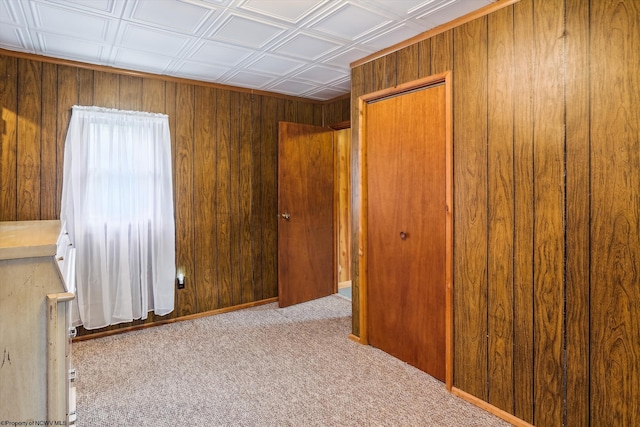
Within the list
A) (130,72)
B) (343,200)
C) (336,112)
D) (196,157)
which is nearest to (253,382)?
(196,157)

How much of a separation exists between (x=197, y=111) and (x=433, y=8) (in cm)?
241

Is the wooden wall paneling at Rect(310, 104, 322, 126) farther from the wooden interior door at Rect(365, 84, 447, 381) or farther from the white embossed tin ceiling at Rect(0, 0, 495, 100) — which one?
the wooden interior door at Rect(365, 84, 447, 381)

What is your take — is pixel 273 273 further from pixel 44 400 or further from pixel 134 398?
pixel 44 400

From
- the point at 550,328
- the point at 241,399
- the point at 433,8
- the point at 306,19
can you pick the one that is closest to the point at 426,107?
the point at 433,8

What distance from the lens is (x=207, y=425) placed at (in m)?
2.07

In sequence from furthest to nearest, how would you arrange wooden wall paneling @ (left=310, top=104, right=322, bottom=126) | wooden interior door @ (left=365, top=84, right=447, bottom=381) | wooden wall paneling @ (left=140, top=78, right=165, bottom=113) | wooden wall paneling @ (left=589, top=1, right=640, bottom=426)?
wooden wall paneling @ (left=310, top=104, right=322, bottom=126)
wooden wall paneling @ (left=140, top=78, right=165, bottom=113)
wooden interior door @ (left=365, top=84, right=447, bottom=381)
wooden wall paneling @ (left=589, top=1, right=640, bottom=426)

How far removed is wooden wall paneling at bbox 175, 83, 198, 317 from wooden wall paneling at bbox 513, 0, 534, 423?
2.84 metres

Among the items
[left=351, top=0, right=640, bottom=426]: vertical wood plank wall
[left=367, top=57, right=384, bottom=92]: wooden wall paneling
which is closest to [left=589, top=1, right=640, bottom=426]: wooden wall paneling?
[left=351, top=0, right=640, bottom=426]: vertical wood plank wall

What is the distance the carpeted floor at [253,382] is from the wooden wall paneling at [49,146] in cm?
115

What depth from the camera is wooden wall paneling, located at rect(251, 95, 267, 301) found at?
4.16 metres

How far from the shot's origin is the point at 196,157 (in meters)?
3.76

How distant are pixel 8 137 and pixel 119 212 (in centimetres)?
94

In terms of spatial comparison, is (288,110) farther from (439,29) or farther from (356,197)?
(439,29)

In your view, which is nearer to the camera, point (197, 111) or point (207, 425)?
point (207, 425)
